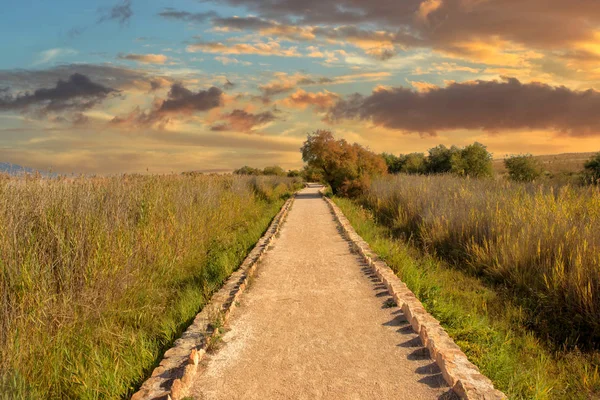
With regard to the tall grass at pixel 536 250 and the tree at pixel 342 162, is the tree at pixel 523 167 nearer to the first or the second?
the tree at pixel 342 162

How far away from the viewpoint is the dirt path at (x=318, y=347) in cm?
419

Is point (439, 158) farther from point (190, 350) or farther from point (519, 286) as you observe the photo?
point (190, 350)

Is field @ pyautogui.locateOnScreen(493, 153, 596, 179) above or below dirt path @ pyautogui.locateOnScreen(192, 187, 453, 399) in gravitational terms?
above

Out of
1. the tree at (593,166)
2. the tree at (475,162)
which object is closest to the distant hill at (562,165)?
the tree at (593,166)

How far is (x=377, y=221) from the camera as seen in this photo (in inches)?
657

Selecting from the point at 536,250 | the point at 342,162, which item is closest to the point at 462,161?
the point at 342,162

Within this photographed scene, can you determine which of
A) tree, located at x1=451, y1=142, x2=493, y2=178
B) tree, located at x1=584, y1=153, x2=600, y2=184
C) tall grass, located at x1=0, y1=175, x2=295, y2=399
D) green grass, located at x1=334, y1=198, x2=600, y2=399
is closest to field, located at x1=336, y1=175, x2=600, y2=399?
green grass, located at x1=334, y1=198, x2=600, y2=399

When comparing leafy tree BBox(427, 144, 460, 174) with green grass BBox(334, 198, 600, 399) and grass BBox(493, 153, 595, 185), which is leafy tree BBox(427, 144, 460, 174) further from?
green grass BBox(334, 198, 600, 399)

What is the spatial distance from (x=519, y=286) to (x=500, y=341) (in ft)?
8.14

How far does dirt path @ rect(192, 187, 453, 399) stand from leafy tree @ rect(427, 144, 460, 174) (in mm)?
37433

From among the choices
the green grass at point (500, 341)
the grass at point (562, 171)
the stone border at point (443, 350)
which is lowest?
the green grass at point (500, 341)

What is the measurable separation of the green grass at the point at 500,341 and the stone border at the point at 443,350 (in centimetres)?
24

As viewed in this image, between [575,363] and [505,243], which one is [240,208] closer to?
[505,243]

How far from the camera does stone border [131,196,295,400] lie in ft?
13.4
